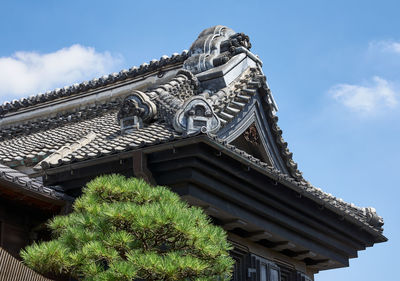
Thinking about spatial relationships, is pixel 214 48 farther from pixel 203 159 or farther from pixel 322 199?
pixel 203 159

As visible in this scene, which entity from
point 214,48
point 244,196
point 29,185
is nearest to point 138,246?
point 29,185

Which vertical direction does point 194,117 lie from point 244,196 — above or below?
above

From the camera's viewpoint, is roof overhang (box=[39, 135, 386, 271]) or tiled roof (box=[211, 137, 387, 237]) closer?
roof overhang (box=[39, 135, 386, 271])

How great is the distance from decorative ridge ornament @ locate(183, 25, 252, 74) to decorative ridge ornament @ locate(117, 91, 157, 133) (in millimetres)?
3091

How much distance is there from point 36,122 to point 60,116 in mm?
675

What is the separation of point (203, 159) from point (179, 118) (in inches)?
34.5

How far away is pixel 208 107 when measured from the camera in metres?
10.3

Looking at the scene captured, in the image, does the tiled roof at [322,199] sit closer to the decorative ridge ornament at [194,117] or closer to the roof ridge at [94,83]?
the decorative ridge ornament at [194,117]

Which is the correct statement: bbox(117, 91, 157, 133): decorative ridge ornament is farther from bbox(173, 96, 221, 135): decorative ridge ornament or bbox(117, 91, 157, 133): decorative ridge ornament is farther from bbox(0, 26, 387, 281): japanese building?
bbox(173, 96, 221, 135): decorative ridge ornament

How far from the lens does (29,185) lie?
9.36 meters

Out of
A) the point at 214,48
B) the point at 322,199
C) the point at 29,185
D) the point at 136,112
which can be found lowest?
the point at 29,185

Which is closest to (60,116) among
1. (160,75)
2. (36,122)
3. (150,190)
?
(36,122)

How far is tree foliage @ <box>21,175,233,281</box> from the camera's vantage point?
23.6ft

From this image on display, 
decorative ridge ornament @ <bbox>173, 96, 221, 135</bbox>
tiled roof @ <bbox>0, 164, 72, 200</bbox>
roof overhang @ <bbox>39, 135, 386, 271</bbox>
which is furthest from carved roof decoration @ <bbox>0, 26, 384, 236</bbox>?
tiled roof @ <bbox>0, 164, 72, 200</bbox>
